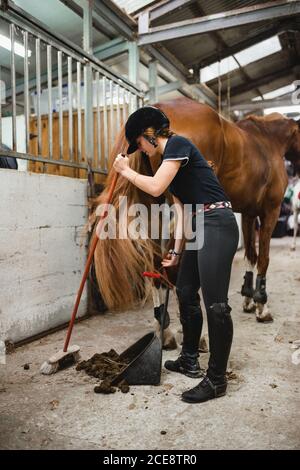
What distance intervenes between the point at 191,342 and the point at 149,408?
20.5 inches

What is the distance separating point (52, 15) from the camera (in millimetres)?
4516

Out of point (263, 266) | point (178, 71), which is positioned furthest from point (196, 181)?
point (178, 71)

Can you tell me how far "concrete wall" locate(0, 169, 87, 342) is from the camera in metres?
2.60

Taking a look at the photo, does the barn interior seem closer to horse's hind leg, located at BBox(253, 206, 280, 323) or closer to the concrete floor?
the concrete floor

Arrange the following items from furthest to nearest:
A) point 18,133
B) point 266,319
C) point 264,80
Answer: point 264,80
point 18,133
point 266,319

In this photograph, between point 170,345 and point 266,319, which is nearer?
point 170,345

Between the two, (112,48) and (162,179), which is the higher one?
(112,48)

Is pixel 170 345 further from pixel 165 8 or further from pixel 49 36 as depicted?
pixel 165 8

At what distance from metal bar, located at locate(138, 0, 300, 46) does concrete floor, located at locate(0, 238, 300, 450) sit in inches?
128

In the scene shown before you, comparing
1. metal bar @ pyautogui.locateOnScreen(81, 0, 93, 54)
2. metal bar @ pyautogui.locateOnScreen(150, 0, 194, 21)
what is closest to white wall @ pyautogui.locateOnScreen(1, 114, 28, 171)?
metal bar @ pyautogui.locateOnScreen(81, 0, 93, 54)

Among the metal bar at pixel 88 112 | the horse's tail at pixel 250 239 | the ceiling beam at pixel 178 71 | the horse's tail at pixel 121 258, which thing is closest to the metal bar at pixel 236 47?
the ceiling beam at pixel 178 71

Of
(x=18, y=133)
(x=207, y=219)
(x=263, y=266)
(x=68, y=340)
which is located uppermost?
(x=18, y=133)

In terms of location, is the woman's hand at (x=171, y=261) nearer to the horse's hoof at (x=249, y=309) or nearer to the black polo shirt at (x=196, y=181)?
the black polo shirt at (x=196, y=181)

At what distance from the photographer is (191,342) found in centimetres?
228
